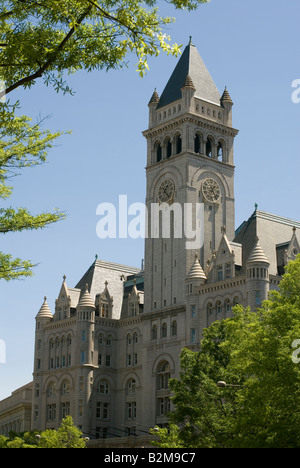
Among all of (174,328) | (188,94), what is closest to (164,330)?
(174,328)

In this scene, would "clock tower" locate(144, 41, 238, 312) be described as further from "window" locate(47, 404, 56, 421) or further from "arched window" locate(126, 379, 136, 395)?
"window" locate(47, 404, 56, 421)

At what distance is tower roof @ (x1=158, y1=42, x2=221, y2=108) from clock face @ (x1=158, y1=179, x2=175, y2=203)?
409 inches

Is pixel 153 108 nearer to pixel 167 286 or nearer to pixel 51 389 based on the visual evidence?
pixel 167 286

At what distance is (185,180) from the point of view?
91.2m

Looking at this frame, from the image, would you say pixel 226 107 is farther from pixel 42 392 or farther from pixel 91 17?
pixel 91 17

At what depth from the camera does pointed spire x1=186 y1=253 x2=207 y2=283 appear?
86.8 m

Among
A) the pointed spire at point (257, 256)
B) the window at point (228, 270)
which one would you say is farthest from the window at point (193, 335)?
the pointed spire at point (257, 256)

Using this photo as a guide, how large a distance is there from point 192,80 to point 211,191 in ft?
47.0

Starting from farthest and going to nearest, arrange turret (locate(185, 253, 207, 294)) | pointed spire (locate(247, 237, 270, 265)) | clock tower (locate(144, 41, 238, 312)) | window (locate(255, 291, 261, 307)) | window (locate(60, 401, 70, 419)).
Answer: window (locate(60, 401, 70, 419)) → clock tower (locate(144, 41, 238, 312)) → turret (locate(185, 253, 207, 294)) → pointed spire (locate(247, 237, 270, 265)) → window (locate(255, 291, 261, 307))

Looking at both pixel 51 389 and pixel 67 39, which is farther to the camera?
pixel 51 389

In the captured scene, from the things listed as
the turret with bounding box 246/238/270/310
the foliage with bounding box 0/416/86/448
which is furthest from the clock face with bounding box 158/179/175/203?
the foliage with bounding box 0/416/86/448

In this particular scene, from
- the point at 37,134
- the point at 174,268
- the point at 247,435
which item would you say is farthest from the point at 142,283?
the point at 37,134

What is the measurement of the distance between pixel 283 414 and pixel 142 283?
222 ft

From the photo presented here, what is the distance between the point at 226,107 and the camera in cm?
9812
